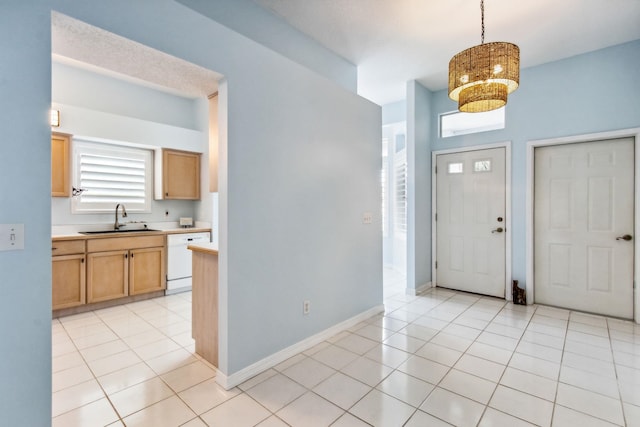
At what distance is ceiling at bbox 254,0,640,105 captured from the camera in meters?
2.77

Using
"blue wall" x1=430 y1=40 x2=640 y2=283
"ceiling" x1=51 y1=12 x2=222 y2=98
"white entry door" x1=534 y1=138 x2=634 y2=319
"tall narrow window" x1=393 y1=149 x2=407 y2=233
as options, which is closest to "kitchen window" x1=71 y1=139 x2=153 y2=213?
"ceiling" x1=51 y1=12 x2=222 y2=98

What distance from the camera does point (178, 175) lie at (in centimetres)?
489

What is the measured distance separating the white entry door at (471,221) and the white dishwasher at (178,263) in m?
3.89

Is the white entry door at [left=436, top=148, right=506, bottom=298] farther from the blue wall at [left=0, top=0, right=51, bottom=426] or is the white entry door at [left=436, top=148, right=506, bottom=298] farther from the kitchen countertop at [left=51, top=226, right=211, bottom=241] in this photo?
the blue wall at [left=0, top=0, right=51, bottom=426]

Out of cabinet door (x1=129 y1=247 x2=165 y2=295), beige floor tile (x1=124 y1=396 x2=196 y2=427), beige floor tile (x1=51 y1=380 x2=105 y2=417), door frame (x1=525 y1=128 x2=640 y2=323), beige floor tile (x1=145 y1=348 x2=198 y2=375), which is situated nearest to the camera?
beige floor tile (x1=124 y1=396 x2=196 y2=427)

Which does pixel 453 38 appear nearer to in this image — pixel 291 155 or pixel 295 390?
pixel 291 155

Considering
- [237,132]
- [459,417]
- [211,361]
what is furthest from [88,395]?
[459,417]

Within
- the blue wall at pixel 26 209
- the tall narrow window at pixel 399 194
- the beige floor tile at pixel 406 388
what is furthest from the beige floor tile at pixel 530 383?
the tall narrow window at pixel 399 194

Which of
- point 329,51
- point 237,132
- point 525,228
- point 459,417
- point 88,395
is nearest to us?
point 459,417

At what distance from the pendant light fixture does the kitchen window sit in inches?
179

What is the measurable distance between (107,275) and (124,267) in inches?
8.0

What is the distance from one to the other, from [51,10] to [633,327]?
5.48m

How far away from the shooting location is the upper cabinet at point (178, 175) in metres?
4.73

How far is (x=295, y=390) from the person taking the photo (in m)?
2.14
